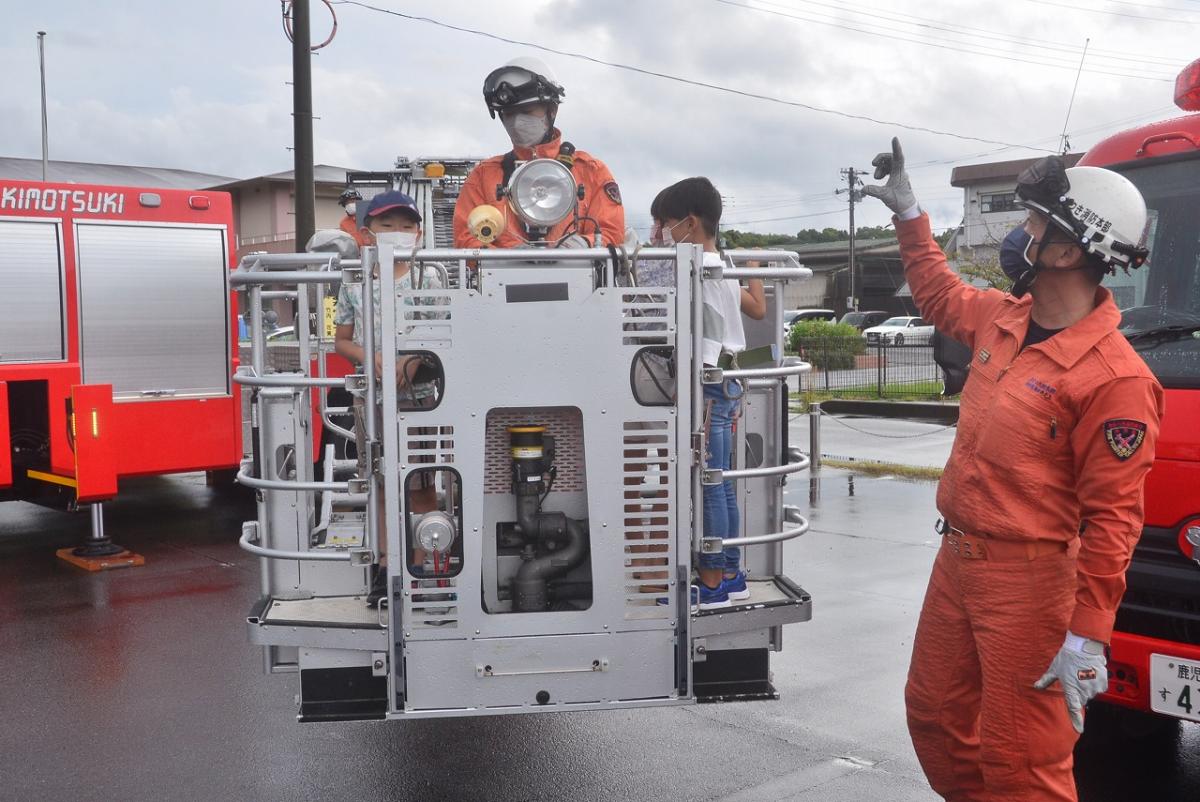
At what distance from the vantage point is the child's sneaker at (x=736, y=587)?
430 cm

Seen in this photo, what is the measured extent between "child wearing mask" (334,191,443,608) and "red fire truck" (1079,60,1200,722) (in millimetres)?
2565

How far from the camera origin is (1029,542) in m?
3.37

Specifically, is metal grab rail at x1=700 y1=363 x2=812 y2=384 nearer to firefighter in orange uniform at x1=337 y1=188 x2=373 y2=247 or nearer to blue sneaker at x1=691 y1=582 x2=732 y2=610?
blue sneaker at x1=691 y1=582 x2=732 y2=610

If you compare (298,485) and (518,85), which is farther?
(518,85)

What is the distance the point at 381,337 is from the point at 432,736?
2.37 metres

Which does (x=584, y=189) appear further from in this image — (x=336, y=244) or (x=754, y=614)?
(x=754, y=614)

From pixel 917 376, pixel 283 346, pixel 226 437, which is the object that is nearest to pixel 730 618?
pixel 226 437

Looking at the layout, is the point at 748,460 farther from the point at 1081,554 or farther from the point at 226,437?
the point at 226,437

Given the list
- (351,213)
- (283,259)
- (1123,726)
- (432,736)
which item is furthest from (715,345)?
(351,213)

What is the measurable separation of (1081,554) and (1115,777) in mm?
2060

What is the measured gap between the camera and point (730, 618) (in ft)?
12.9

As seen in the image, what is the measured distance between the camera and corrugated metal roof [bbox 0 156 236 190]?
38.1 metres

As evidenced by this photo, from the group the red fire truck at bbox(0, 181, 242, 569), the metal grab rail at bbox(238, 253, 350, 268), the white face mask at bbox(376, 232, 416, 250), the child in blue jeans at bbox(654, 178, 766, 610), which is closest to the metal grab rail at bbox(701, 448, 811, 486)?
the child in blue jeans at bbox(654, 178, 766, 610)

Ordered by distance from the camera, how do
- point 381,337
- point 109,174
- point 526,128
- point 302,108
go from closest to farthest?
point 381,337 → point 526,128 → point 302,108 → point 109,174
